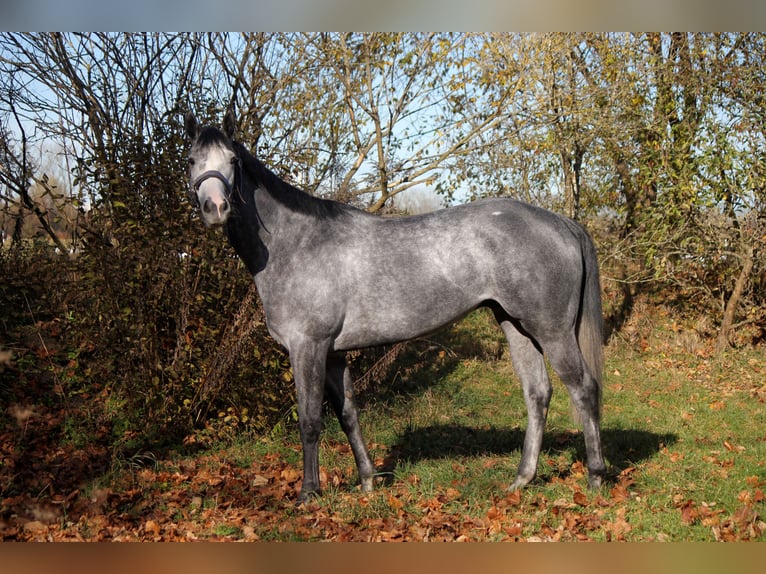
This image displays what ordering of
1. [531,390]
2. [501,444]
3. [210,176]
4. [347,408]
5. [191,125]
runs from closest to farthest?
[210,176] → [191,125] → [347,408] → [531,390] → [501,444]

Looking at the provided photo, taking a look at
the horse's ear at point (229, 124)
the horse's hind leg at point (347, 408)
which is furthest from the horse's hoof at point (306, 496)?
the horse's ear at point (229, 124)

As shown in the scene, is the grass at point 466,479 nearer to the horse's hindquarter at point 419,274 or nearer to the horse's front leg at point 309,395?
the horse's front leg at point 309,395

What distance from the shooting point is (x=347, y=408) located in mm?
5043

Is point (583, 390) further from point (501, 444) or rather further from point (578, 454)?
point (501, 444)

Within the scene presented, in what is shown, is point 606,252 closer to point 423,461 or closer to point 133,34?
point 423,461

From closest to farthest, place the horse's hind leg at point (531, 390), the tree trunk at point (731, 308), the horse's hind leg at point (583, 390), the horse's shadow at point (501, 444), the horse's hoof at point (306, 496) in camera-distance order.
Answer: the horse's hoof at point (306, 496) < the horse's hind leg at point (583, 390) < the horse's hind leg at point (531, 390) < the horse's shadow at point (501, 444) < the tree trunk at point (731, 308)

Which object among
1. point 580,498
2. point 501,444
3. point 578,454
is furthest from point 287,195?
point 578,454

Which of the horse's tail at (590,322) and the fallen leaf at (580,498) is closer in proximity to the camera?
the fallen leaf at (580,498)

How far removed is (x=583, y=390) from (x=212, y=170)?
9.90ft

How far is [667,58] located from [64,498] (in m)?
10.0

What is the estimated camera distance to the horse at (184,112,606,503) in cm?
470

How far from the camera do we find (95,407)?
6.96 m

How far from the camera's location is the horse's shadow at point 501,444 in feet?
19.7
